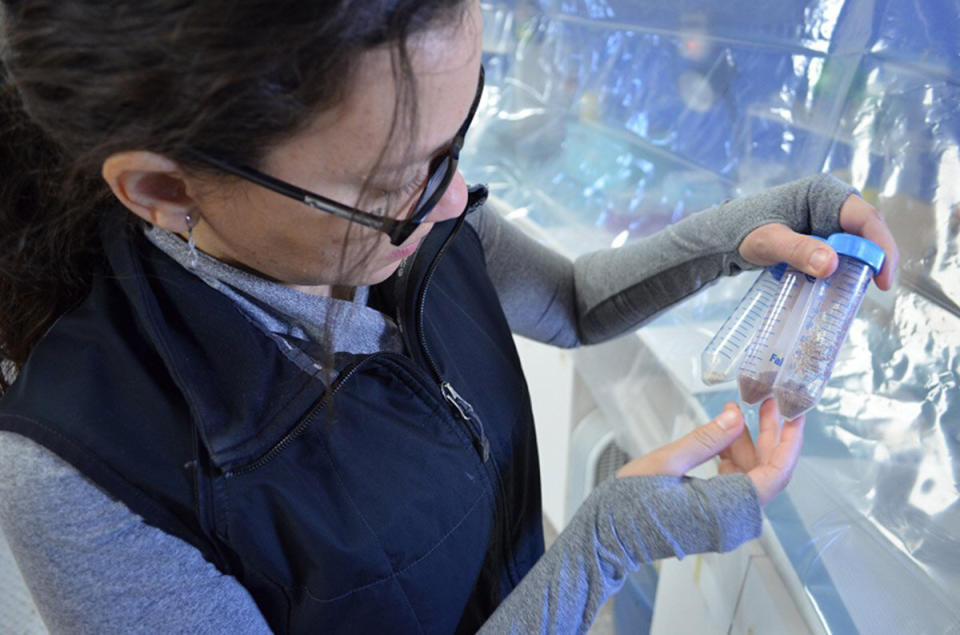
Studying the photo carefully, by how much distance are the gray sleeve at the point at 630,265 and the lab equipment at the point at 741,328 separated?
0.10 feet

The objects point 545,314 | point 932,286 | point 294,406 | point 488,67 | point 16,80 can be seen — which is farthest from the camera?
point 488,67

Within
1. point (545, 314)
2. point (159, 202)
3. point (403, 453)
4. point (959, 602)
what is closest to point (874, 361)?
point (959, 602)

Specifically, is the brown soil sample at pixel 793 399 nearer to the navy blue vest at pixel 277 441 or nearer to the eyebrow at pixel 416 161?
the navy blue vest at pixel 277 441

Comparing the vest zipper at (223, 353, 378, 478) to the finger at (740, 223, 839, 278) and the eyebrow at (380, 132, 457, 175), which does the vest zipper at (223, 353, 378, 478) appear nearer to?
the eyebrow at (380, 132, 457, 175)

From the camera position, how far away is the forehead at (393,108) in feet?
1.75

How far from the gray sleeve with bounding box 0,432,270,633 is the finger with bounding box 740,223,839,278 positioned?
604mm

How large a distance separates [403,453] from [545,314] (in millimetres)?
368

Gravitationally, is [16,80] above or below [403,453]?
above

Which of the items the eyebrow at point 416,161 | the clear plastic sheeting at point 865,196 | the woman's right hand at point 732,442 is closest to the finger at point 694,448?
the woman's right hand at point 732,442

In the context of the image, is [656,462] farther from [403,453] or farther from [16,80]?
[16,80]

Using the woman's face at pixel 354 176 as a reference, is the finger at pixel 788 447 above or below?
below

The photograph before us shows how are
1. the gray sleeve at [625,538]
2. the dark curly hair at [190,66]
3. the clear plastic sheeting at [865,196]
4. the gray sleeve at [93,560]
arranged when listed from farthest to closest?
the clear plastic sheeting at [865,196] < the gray sleeve at [625,538] < the gray sleeve at [93,560] < the dark curly hair at [190,66]

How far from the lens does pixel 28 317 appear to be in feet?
2.32

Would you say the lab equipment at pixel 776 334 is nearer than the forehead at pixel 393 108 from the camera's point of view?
No
